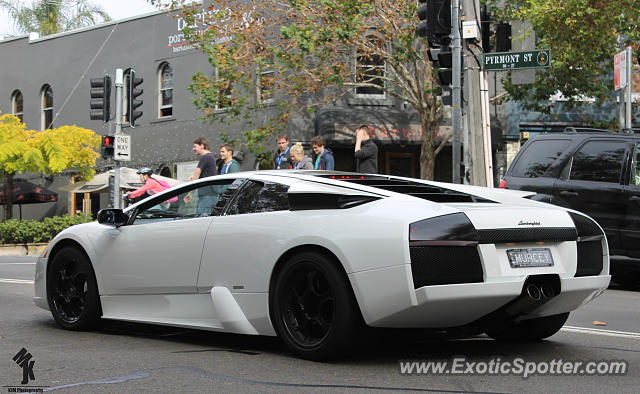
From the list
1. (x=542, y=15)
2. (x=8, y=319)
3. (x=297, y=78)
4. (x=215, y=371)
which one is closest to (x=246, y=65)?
(x=297, y=78)

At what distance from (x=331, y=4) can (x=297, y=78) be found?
105 inches

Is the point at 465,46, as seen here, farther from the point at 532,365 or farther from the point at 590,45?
the point at 532,365

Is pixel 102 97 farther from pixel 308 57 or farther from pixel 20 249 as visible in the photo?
Result: pixel 20 249

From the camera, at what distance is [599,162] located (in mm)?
11031

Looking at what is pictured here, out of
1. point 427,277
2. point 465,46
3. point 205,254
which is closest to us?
point 427,277

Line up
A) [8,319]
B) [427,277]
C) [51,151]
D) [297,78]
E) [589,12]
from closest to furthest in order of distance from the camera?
[427,277]
[8,319]
[589,12]
[297,78]
[51,151]

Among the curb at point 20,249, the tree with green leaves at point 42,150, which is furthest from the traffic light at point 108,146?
the tree with green leaves at point 42,150

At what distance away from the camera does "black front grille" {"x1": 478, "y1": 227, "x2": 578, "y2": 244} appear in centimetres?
514

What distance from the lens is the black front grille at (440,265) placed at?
5.00 meters

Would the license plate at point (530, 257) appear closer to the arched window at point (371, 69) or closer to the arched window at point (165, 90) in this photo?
the arched window at point (371, 69)

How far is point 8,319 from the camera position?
7.60 metres

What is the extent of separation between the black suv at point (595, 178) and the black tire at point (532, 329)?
4.40m

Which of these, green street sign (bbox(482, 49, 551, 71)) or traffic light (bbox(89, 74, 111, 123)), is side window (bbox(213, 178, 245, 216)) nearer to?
green street sign (bbox(482, 49, 551, 71))

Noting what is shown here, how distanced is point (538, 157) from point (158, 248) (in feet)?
21.3
